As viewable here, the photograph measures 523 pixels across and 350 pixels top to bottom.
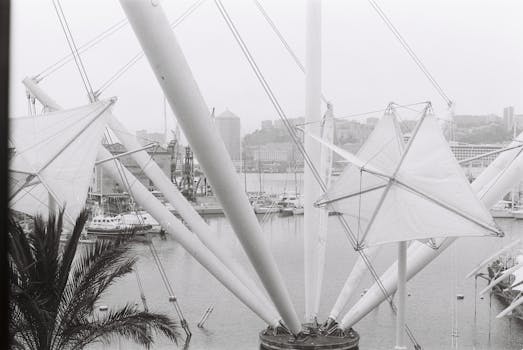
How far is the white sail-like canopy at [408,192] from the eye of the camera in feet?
45.7

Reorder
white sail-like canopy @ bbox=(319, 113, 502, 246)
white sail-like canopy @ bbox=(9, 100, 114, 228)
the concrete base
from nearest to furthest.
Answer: white sail-like canopy @ bbox=(9, 100, 114, 228) → white sail-like canopy @ bbox=(319, 113, 502, 246) → the concrete base

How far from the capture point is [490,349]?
78.4 feet

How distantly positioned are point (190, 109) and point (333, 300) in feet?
76.2

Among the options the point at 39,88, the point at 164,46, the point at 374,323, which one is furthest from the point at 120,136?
the point at 374,323

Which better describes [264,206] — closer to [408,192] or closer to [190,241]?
[190,241]

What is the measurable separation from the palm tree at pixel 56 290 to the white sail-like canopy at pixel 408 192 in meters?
5.27

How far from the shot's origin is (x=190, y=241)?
1691cm

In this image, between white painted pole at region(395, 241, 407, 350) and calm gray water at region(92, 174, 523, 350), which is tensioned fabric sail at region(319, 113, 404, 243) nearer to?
white painted pole at region(395, 241, 407, 350)

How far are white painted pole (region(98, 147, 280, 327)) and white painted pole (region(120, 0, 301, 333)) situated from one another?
507 cm

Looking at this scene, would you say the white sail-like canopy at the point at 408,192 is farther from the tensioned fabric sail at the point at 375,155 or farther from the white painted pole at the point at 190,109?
the white painted pole at the point at 190,109

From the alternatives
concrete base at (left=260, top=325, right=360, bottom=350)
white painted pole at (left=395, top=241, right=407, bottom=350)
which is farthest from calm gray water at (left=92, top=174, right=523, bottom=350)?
white painted pole at (left=395, top=241, right=407, bottom=350)

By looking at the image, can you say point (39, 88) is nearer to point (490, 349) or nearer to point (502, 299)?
point (490, 349)

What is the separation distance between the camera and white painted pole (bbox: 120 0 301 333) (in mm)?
8141

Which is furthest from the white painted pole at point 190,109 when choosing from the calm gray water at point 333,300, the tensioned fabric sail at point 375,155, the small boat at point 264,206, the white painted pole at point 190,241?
the small boat at point 264,206
